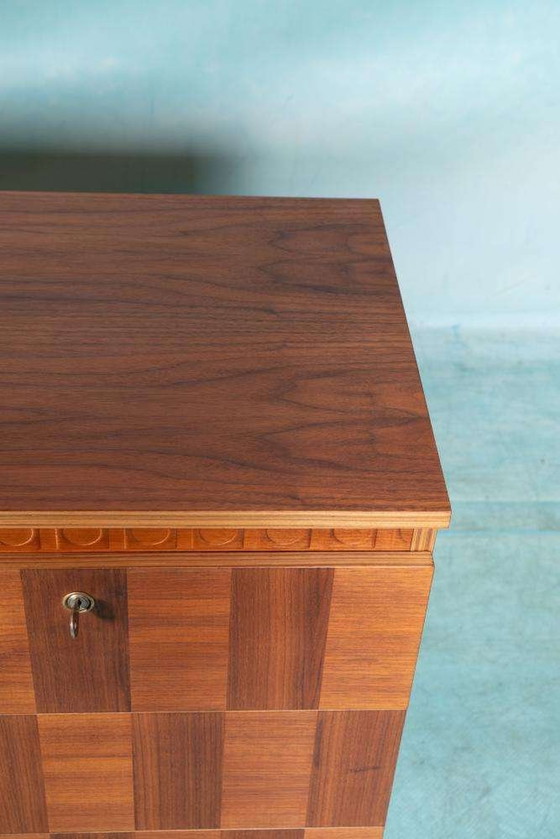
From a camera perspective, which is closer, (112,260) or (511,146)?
(112,260)

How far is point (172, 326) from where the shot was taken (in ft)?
2.78

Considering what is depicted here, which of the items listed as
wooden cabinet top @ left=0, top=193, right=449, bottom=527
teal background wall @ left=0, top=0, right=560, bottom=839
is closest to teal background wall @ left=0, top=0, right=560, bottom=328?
teal background wall @ left=0, top=0, right=560, bottom=839

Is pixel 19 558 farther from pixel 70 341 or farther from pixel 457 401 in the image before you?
pixel 457 401

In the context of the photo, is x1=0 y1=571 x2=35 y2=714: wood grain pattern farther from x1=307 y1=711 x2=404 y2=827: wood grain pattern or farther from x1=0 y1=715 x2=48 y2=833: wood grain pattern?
x1=307 y1=711 x2=404 y2=827: wood grain pattern

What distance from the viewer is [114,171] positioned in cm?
143

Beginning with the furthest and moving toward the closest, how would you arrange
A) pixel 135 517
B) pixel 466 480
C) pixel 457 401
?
pixel 457 401 → pixel 466 480 → pixel 135 517

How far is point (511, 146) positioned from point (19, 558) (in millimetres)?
991

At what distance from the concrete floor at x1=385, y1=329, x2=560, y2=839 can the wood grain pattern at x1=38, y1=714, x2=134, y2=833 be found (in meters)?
0.28

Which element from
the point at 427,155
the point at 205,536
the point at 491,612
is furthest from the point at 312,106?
the point at 205,536

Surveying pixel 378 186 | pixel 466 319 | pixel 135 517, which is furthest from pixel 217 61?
pixel 135 517

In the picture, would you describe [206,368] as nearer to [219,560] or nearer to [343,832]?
[219,560]

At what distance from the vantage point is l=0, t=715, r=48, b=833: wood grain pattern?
0.79 meters

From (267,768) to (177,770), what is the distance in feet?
0.21

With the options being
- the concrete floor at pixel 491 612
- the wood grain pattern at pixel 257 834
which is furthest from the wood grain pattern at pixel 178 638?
the concrete floor at pixel 491 612
